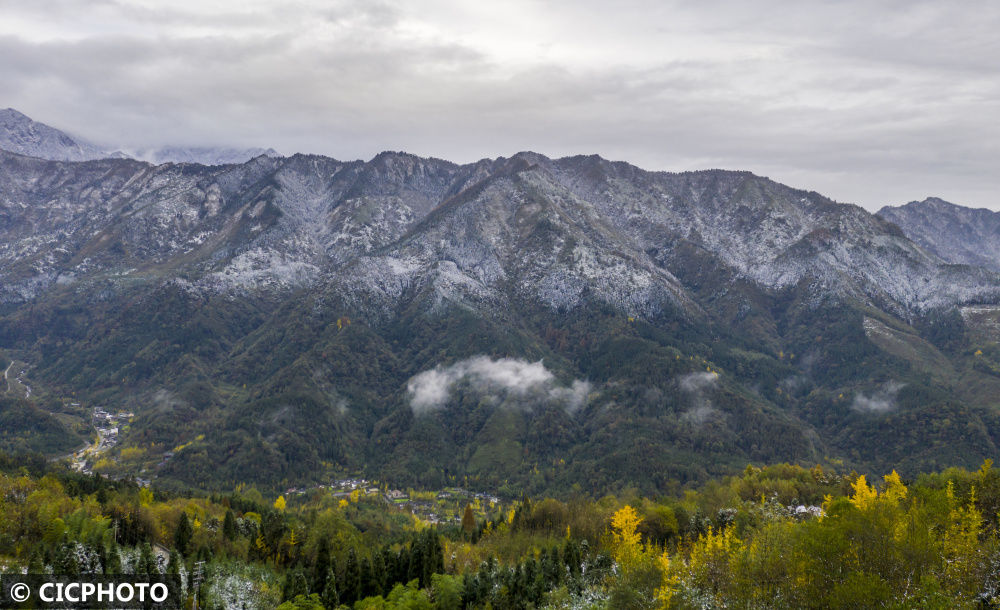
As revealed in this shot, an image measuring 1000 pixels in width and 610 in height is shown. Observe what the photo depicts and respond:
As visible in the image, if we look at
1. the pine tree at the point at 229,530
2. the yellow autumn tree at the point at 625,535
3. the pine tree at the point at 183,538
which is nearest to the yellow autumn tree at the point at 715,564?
the yellow autumn tree at the point at 625,535

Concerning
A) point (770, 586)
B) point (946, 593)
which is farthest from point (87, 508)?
point (946, 593)

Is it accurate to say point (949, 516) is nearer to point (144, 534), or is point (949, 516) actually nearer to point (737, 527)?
point (737, 527)

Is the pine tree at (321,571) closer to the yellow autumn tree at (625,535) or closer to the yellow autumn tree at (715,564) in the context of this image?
the yellow autumn tree at (625,535)

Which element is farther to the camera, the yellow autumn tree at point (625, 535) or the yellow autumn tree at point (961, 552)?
the yellow autumn tree at point (625, 535)

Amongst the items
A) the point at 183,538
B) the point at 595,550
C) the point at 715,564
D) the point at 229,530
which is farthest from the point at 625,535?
the point at 183,538

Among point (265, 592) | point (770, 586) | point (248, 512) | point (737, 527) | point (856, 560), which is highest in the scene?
point (856, 560)

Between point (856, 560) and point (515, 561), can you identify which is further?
point (515, 561)

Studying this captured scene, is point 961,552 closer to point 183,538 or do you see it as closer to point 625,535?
point 625,535

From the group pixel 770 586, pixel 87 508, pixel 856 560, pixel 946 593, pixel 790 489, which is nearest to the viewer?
pixel 946 593

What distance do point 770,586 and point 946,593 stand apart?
19245 millimetres

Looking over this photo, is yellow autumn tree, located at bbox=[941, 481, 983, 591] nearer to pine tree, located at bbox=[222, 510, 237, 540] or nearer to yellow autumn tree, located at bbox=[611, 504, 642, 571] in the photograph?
yellow autumn tree, located at bbox=[611, 504, 642, 571]

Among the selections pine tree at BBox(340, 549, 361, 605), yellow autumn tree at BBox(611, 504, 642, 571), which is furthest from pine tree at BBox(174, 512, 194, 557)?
yellow autumn tree at BBox(611, 504, 642, 571)

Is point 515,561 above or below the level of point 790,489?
below

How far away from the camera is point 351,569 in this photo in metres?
124
